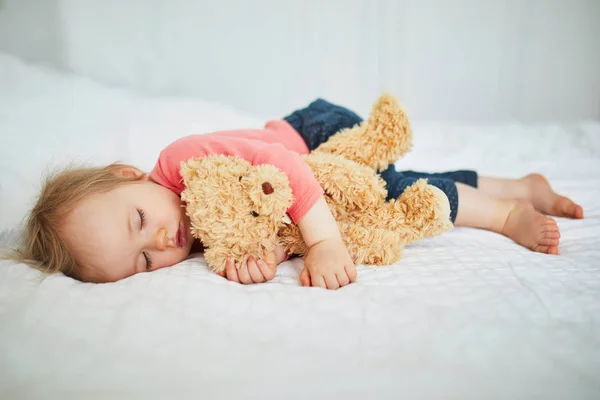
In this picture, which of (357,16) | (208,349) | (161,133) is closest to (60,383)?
(208,349)

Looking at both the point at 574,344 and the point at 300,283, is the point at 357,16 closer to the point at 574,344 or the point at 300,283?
the point at 300,283

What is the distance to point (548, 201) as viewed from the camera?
1134 mm

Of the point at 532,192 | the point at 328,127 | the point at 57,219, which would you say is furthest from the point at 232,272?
the point at 532,192

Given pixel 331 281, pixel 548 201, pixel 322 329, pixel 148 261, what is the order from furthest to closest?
pixel 548 201, pixel 148 261, pixel 331 281, pixel 322 329

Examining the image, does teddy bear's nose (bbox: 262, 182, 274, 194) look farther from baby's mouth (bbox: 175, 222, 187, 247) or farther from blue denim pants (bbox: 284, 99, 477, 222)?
blue denim pants (bbox: 284, 99, 477, 222)

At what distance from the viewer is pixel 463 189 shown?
1.05 m

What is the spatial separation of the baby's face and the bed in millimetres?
54

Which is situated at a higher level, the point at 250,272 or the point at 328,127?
the point at 328,127

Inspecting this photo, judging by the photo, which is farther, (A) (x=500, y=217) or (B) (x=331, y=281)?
(A) (x=500, y=217)

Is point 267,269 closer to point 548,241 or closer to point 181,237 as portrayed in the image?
point 181,237

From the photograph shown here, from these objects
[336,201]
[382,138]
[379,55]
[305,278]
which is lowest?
[305,278]

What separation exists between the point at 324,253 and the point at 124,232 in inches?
14.4

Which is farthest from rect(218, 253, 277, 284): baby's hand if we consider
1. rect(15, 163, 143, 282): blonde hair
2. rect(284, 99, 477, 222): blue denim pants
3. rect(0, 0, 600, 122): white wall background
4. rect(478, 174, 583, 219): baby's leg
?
rect(0, 0, 600, 122): white wall background

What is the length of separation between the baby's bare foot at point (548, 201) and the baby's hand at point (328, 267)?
0.68m
